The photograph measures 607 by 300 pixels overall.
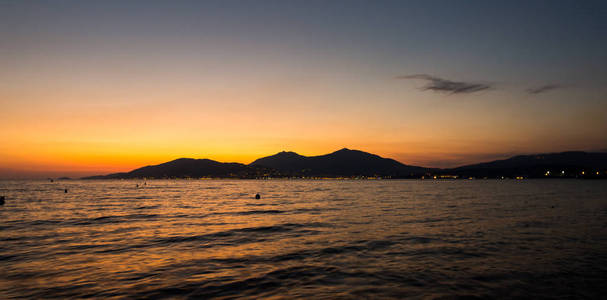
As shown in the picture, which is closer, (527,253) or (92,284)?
(92,284)

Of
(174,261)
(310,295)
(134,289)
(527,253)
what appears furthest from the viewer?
(527,253)

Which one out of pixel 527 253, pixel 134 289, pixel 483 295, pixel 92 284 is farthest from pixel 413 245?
pixel 92 284

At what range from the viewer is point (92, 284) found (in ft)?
47.3

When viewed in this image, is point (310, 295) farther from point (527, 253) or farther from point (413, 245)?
point (527, 253)

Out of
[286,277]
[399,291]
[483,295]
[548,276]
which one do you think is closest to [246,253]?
[286,277]

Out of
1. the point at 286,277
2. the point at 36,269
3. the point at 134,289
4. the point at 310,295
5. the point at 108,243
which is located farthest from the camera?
the point at 108,243

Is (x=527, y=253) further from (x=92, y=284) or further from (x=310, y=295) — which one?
(x=92, y=284)

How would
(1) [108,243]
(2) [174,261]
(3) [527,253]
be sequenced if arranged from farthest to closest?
(1) [108,243] → (3) [527,253] → (2) [174,261]

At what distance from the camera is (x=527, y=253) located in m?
19.8

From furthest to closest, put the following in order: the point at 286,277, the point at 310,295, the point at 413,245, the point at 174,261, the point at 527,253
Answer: the point at 413,245, the point at 527,253, the point at 174,261, the point at 286,277, the point at 310,295

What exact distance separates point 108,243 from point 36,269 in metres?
6.89

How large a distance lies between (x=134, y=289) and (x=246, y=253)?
7.54 meters

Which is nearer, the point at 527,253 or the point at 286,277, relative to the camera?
the point at 286,277

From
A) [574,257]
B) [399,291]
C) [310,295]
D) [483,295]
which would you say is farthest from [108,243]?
[574,257]
